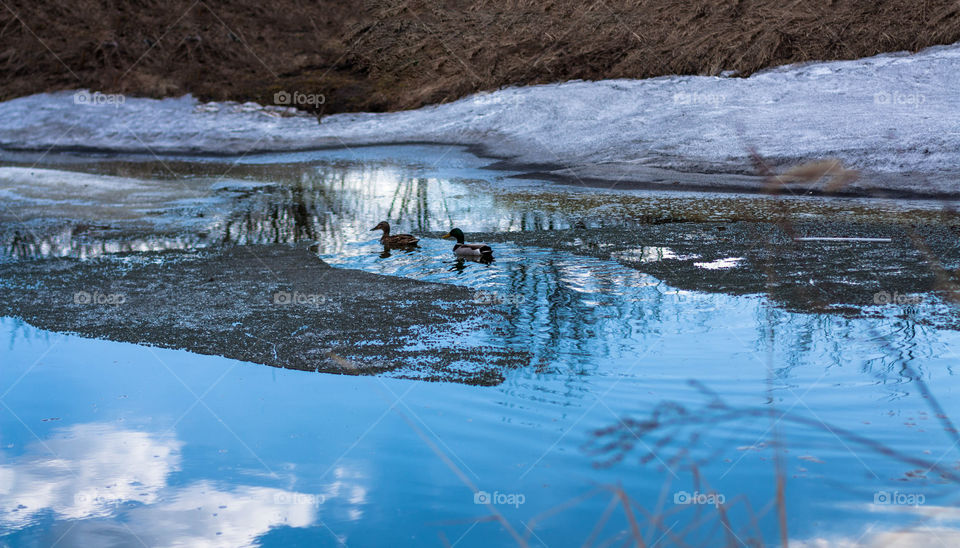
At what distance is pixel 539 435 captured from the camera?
4.65 metres

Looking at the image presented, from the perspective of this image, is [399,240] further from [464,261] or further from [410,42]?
[410,42]

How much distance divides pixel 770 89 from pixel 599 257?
33.2 ft

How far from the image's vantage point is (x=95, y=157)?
69.0 ft

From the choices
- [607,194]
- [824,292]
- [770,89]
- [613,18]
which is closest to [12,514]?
[824,292]

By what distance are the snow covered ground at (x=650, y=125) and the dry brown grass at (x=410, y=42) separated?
2.59 feet

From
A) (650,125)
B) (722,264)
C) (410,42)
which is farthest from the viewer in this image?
(410,42)

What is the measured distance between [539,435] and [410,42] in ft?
72.1

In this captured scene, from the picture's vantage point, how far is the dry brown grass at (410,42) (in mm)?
19500

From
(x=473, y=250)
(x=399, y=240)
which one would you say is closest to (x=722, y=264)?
(x=473, y=250)

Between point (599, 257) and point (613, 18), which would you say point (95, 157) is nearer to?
point (613, 18)

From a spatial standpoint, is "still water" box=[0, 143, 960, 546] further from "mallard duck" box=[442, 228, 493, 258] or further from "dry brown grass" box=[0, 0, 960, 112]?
"dry brown grass" box=[0, 0, 960, 112]

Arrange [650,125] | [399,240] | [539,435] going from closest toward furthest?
[539,435], [399,240], [650,125]

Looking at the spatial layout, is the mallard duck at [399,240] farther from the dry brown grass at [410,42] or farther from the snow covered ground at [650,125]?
the dry brown grass at [410,42]

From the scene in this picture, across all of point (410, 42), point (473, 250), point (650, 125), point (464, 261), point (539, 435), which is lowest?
point (539, 435)
